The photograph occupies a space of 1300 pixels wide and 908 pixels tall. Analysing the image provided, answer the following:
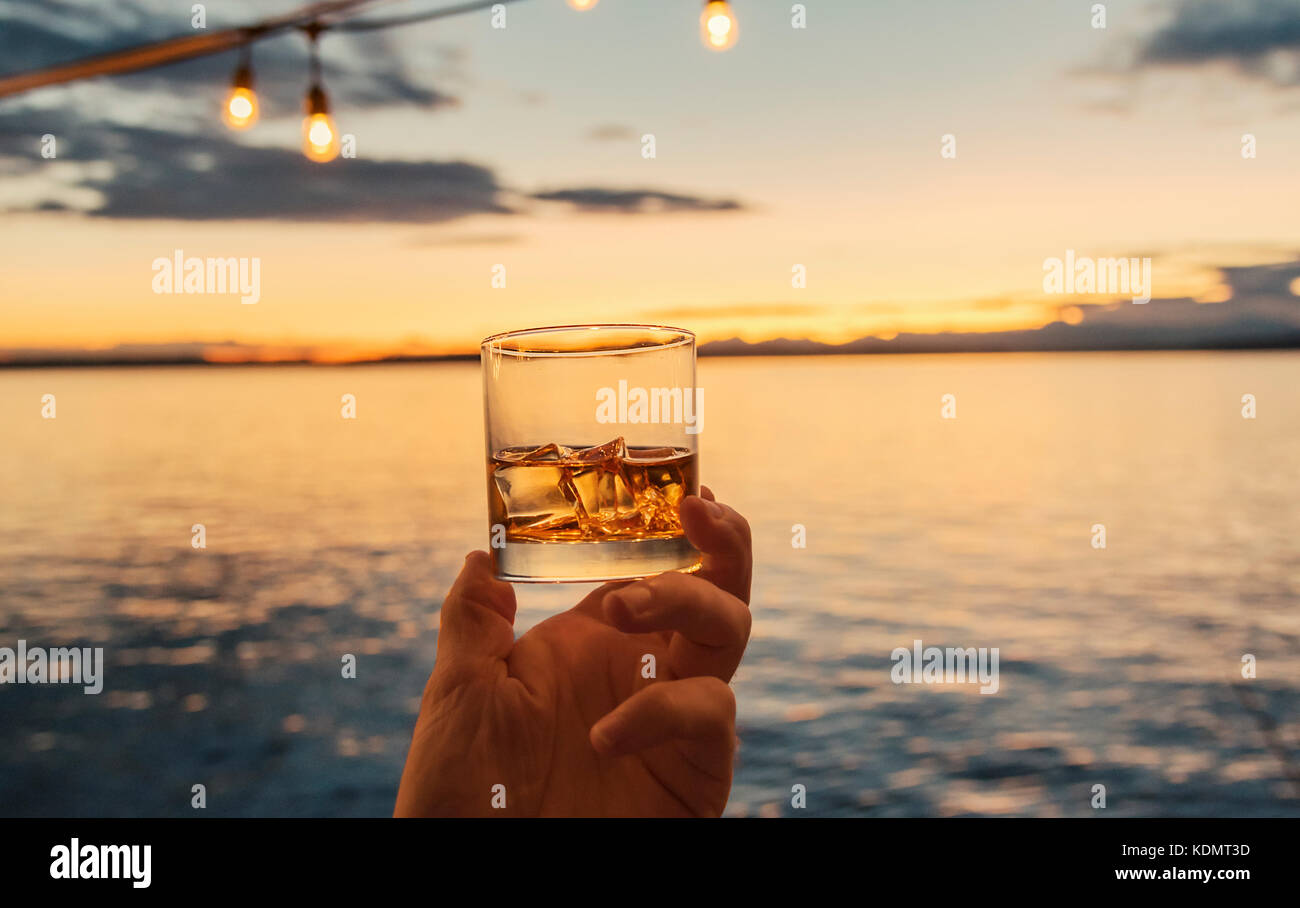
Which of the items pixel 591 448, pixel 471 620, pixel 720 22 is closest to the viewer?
pixel 591 448

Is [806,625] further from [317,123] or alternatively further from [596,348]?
[596,348]

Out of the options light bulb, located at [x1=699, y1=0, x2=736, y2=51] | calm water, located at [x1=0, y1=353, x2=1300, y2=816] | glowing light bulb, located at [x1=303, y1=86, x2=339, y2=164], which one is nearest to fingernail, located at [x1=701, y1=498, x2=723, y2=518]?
light bulb, located at [x1=699, y1=0, x2=736, y2=51]

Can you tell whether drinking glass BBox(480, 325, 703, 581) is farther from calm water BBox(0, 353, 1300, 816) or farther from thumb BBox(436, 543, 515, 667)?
calm water BBox(0, 353, 1300, 816)

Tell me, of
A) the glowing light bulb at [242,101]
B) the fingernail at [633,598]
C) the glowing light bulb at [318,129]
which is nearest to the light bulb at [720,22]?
the glowing light bulb at [318,129]

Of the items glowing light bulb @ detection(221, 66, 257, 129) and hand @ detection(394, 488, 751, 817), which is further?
glowing light bulb @ detection(221, 66, 257, 129)

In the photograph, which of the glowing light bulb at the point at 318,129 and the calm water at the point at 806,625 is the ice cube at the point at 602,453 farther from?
the calm water at the point at 806,625

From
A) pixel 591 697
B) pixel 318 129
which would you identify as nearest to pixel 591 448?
pixel 591 697

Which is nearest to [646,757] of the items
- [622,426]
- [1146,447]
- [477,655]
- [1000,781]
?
[477,655]
